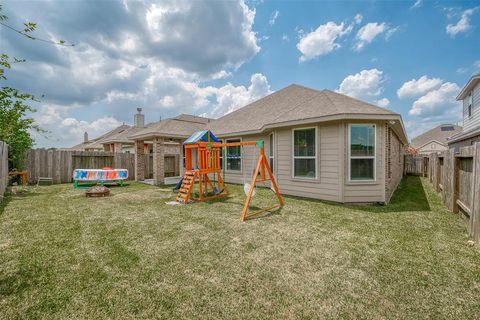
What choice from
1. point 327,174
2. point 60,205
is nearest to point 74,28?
point 60,205

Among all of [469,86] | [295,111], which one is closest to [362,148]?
[295,111]

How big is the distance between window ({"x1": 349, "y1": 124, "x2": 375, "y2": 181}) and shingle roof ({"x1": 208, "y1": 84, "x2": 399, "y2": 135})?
593mm

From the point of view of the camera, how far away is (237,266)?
3.07 m

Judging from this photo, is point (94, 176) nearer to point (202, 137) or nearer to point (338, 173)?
point (202, 137)

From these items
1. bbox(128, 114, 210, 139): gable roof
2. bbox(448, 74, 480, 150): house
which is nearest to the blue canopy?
bbox(128, 114, 210, 139): gable roof

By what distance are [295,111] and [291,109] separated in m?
1.14

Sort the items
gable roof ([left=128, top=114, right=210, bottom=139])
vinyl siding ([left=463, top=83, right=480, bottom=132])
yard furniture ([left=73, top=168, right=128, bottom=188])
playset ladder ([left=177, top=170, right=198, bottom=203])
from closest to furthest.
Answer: playset ladder ([left=177, top=170, right=198, bottom=203]) < yard furniture ([left=73, top=168, right=128, bottom=188]) < gable roof ([left=128, top=114, right=210, bottom=139]) < vinyl siding ([left=463, top=83, right=480, bottom=132])

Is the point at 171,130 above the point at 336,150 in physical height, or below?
above

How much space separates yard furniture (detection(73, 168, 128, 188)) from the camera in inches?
407

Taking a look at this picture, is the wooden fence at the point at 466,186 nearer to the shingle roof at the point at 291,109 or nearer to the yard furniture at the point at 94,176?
the shingle roof at the point at 291,109

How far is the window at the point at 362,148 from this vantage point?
671cm

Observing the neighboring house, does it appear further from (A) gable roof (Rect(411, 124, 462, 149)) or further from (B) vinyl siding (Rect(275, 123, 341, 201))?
(B) vinyl siding (Rect(275, 123, 341, 201))

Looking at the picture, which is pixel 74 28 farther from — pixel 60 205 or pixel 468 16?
pixel 468 16

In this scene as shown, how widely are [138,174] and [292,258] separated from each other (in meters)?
12.6
